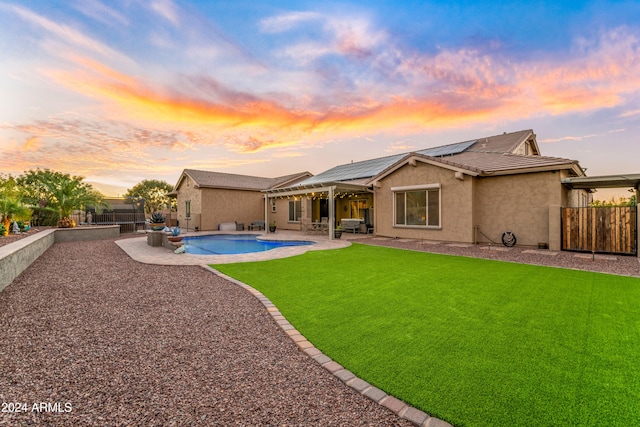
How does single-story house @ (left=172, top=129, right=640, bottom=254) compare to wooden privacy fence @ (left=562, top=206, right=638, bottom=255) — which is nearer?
wooden privacy fence @ (left=562, top=206, right=638, bottom=255)

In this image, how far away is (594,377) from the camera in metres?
2.63

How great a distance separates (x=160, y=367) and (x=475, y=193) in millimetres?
12874

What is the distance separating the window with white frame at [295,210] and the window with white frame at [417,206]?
30.5 ft

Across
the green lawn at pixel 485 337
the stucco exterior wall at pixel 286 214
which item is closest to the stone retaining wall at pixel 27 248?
the green lawn at pixel 485 337

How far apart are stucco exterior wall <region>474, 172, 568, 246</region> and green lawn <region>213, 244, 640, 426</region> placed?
4839mm

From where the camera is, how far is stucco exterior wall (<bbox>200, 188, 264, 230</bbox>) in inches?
883

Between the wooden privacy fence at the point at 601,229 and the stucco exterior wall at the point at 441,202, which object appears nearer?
the wooden privacy fence at the point at 601,229

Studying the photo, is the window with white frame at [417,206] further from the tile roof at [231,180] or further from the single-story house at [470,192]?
the tile roof at [231,180]

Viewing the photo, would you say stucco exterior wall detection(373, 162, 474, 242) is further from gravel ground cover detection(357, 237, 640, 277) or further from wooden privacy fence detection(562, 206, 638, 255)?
wooden privacy fence detection(562, 206, 638, 255)

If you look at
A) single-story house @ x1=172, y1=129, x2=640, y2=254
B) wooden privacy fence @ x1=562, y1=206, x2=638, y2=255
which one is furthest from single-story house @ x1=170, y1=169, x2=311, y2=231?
wooden privacy fence @ x1=562, y1=206, x2=638, y2=255

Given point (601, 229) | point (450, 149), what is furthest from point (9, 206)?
point (601, 229)

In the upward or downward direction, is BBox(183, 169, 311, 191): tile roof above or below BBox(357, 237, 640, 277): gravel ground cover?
above

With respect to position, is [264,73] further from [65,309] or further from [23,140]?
[23,140]

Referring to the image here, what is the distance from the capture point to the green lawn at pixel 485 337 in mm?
2277
